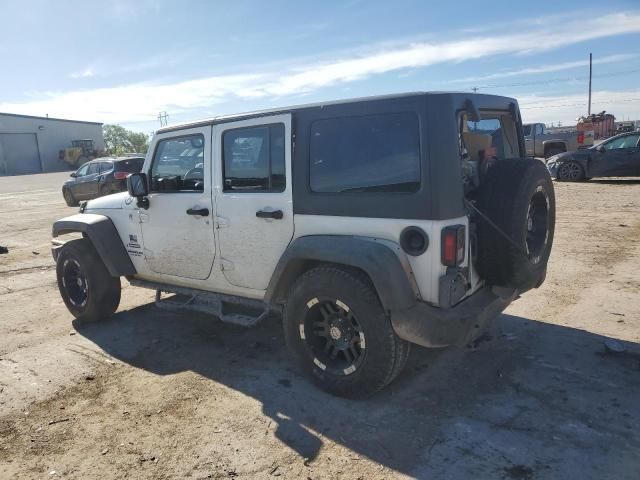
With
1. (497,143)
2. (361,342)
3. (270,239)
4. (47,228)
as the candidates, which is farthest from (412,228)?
(47,228)

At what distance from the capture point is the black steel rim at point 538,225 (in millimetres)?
3734

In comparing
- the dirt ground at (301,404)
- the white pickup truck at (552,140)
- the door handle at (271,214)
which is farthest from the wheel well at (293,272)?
the white pickup truck at (552,140)

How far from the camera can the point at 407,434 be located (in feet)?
9.79

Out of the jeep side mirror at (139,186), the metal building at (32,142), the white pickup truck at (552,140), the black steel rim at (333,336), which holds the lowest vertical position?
the black steel rim at (333,336)

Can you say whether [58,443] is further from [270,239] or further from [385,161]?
[385,161]

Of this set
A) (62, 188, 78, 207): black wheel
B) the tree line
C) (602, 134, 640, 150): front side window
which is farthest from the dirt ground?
the tree line

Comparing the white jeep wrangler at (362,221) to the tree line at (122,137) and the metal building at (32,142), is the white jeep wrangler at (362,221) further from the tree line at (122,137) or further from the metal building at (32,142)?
the tree line at (122,137)

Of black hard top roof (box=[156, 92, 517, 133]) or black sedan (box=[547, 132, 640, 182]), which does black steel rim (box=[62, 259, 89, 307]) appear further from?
black sedan (box=[547, 132, 640, 182])

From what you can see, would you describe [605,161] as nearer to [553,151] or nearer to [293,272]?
[553,151]

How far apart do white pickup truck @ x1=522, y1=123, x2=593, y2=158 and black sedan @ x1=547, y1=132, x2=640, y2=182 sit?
5370mm

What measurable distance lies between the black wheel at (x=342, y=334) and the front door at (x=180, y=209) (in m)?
1.14

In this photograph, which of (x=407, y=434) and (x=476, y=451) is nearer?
(x=476, y=451)

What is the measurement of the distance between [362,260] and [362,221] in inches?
12.2

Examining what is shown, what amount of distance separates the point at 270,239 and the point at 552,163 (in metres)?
14.5
